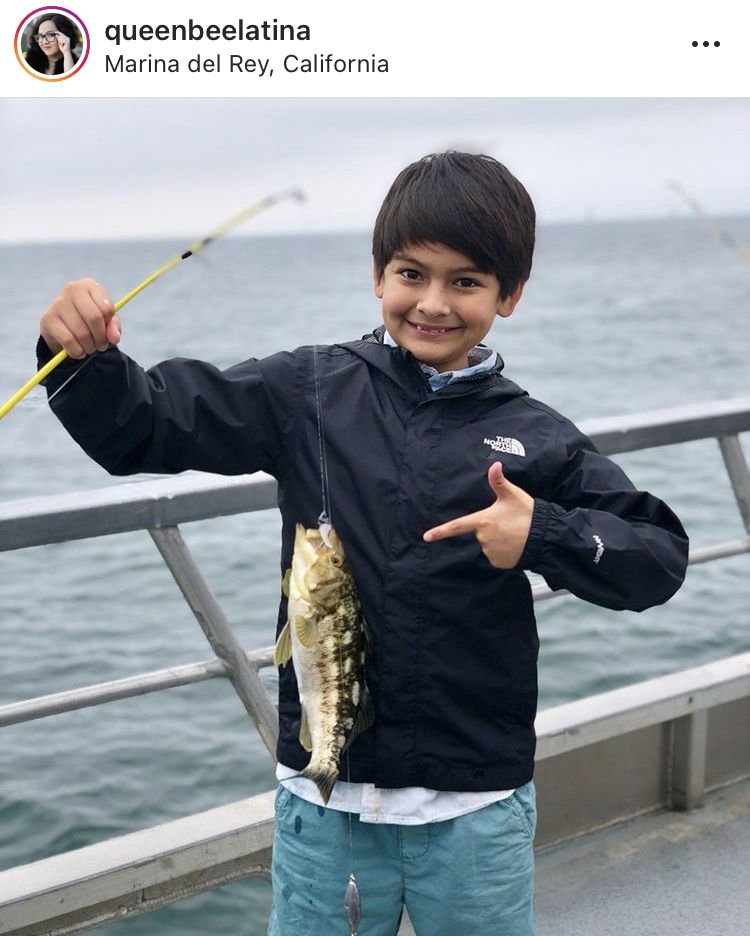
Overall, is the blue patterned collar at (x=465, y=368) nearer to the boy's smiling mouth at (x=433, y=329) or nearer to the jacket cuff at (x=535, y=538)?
the boy's smiling mouth at (x=433, y=329)

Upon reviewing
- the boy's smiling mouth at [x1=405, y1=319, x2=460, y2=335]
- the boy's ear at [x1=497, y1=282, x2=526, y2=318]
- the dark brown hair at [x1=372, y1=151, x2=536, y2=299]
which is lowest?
the boy's smiling mouth at [x1=405, y1=319, x2=460, y2=335]

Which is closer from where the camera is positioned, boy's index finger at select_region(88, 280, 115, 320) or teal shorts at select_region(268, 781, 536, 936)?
boy's index finger at select_region(88, 280, 115, 320)

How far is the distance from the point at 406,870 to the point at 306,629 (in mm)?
484

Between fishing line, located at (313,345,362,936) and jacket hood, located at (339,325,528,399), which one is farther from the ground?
jacket hood, located at (339,325,528,399)

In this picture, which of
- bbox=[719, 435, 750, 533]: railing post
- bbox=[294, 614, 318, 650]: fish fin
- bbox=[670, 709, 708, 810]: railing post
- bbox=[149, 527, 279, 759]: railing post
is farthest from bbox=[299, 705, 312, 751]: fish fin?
bbox=[719, 435, 750, 533]: railing post

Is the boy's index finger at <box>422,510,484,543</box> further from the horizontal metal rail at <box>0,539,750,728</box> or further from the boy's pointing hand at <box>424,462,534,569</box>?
the horizontal metal rail at <box>0,539,750,728</box>

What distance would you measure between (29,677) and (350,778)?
8.84 meters

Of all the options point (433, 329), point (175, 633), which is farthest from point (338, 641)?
point (175, 633)

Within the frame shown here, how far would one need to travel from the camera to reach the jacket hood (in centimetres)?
209

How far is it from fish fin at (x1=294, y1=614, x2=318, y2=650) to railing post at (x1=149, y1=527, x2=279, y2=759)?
81cm

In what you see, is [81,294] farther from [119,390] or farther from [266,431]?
[266,431]

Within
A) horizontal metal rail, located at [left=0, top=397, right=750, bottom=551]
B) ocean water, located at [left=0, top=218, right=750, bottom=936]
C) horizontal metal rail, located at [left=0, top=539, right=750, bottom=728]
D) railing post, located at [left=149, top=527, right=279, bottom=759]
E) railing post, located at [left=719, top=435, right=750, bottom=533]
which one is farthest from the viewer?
ocean water, located at [left=0, top=218, right=750, bottom=936]

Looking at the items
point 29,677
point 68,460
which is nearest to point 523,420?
point 29,677

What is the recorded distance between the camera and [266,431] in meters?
2.09
